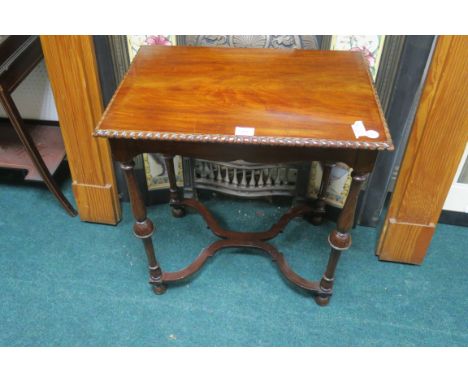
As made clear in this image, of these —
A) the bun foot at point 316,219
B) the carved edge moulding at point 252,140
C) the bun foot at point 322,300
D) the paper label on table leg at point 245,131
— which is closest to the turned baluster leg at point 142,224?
the carved edge moulding at point 252,140

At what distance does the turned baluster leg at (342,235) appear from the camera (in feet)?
4.46

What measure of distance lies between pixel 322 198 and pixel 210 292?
678 millimetres

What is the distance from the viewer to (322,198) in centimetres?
→ 205

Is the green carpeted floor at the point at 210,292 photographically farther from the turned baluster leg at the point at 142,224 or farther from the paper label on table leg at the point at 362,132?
the paper label on table leg at the point at 362,132

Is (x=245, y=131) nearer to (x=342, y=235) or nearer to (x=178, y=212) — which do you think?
(x=342, y=235)

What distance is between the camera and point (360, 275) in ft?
6.29

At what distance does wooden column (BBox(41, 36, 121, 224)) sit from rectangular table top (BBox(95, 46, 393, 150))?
0.27m

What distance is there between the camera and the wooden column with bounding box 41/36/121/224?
167 centimetres

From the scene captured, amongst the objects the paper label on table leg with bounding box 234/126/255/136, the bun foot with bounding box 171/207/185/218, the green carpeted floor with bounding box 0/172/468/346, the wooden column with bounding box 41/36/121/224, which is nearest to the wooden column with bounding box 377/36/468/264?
the green carpeted floor with bounding box 0/172/468/346

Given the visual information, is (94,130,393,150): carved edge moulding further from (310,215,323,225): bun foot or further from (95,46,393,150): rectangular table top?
(310,215,323,225): bun foot

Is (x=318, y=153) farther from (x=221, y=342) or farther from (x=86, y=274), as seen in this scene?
(x=86, y=274)

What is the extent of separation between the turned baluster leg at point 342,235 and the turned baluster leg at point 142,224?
66 centimetres

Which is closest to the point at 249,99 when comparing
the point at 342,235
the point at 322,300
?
the point at 342,235
